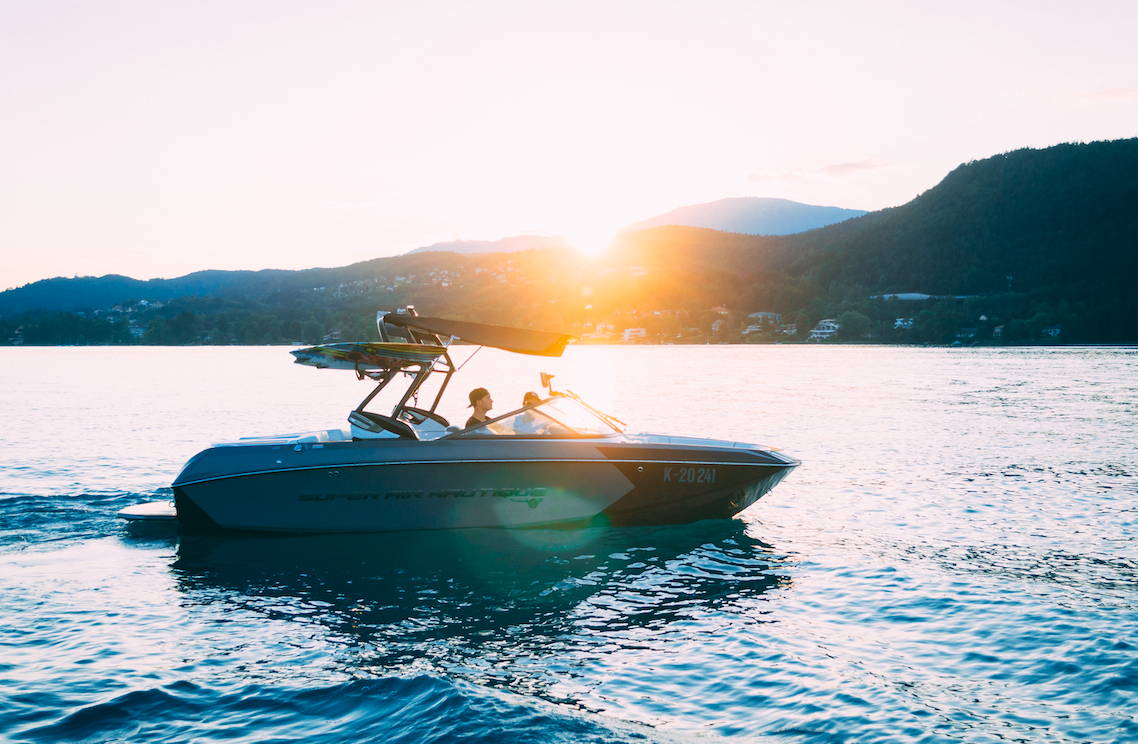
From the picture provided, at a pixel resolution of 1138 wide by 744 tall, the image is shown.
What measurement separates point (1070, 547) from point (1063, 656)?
4734 mm

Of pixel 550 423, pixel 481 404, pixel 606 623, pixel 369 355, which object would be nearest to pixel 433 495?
pixel 481 404

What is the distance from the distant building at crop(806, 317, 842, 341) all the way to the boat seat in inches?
5423

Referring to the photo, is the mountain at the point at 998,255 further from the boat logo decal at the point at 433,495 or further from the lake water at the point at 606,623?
the boat logo decal at the point at 433,495

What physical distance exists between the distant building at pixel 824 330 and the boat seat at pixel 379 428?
138m

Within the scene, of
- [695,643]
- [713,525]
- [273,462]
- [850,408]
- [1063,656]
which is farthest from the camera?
[850,408]

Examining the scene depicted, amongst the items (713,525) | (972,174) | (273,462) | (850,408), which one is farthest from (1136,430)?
(972,174)

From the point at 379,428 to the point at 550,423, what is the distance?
2.30m

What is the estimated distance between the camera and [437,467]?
11.3 m

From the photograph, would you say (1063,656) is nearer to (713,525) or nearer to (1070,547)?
(1070,547)

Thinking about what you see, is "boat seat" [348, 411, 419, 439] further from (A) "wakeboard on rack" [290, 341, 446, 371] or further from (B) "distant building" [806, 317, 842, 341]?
(B) "distant building" [806, 317, 842, 341]

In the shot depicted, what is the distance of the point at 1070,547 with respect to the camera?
38.2 feet

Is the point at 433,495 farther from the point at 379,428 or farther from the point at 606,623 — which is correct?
the point at 606,623

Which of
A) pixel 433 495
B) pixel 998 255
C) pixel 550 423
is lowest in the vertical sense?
pixel 433 495

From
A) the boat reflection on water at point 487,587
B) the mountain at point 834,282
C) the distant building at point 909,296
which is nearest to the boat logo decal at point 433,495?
the boat reflection on water at point 487,587
